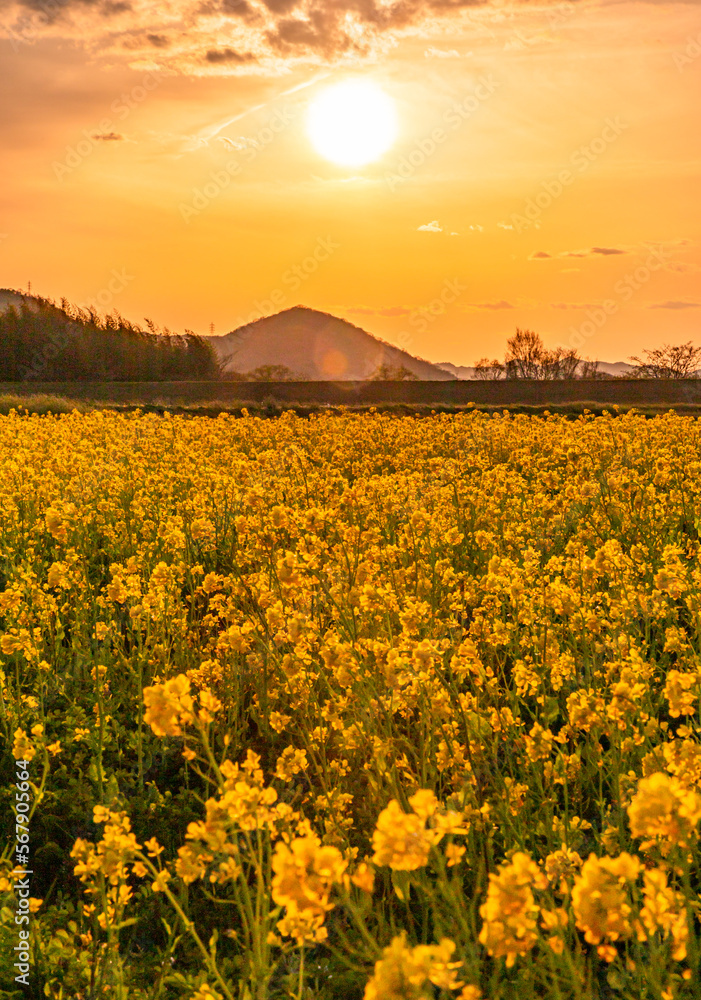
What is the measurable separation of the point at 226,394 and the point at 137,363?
17518 millimetres

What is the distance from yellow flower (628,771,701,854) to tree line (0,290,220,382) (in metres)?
45.6

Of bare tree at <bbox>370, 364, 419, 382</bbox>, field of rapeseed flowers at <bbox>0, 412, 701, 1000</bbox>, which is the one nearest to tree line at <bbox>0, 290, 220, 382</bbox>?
bare tree at <bbox>370, 364, 419, 382</bbox>

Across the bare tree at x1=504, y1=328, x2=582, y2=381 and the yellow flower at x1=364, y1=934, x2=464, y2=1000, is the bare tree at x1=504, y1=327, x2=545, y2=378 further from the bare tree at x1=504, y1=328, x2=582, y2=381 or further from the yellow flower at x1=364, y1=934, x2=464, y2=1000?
the yellow flower at x1=364, y1=934, x2=464, y2=1000

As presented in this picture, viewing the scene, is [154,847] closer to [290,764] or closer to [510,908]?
[290,764]

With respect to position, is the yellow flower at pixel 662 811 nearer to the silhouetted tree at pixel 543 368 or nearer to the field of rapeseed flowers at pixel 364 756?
the field of rapeseed flowers at pixel 364 756

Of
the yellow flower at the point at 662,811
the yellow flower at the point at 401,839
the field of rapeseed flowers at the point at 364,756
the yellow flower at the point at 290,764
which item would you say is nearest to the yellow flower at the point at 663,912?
the field of rapeseed flowers at the point at 364,756

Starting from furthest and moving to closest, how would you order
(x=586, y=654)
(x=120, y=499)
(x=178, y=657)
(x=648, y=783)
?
1. (x=120, y=499)
2. (x=178, y=657)
3. (x=586, y=654)
4. (x=648, y=783)

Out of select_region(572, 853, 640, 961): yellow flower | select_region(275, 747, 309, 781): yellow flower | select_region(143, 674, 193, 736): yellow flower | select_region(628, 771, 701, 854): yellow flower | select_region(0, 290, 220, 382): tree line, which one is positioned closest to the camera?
select_region(572, 853, 640, 961): yellow flower

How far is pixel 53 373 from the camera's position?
4431 centimetres

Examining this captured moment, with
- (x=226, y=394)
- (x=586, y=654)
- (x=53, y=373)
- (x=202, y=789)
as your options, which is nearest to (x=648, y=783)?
(x=586, y=654)

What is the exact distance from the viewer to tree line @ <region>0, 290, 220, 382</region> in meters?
44.3

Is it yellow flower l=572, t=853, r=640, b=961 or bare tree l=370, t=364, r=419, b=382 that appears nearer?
yellow flower l=572, t=853, r=640, b=961

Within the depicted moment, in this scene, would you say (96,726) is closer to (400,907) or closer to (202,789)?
(202,789)

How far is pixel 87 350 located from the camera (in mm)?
44969
